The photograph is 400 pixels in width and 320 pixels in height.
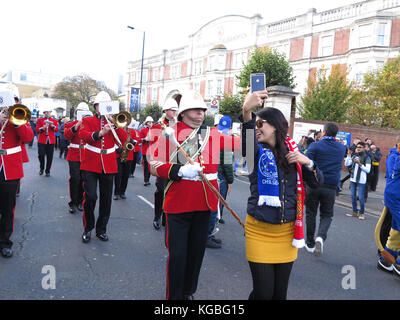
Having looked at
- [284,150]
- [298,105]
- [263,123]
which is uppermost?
[298,105]

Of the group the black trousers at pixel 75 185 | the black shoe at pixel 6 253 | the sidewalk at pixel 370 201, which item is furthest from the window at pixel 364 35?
the black shoe at pixel 6 253

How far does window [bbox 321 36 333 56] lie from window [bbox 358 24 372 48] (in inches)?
133

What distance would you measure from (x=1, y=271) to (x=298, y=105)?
24161 millimetres

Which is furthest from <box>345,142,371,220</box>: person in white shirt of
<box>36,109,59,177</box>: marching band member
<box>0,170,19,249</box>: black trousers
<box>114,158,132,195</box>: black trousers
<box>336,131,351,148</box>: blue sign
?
<box>336,131,351,148</box>: blue sign

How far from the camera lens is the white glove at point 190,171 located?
3049 mm

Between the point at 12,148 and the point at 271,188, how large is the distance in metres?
3.61

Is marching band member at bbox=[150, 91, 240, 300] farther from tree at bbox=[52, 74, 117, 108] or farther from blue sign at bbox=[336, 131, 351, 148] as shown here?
tree at bbox=[52, 74, 117, 108]

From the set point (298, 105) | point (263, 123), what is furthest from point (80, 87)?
point (263, 123)

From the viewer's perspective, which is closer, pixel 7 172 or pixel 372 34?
pixel 7 172

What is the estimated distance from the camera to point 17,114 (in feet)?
14.4

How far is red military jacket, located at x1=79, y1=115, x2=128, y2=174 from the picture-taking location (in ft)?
17.2

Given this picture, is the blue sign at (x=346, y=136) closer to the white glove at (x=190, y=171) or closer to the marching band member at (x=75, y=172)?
the marching band member at (x=75, y=172)

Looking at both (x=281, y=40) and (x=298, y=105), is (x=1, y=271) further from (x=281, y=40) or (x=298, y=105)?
(x=281, y=40)

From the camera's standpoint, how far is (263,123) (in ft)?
9.32
